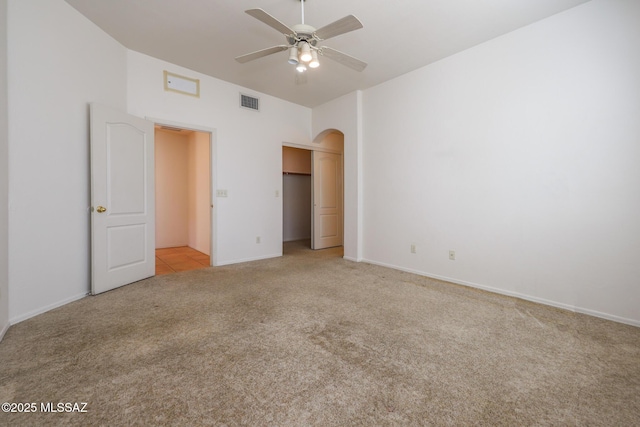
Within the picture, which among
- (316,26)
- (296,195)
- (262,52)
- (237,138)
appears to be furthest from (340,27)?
(296,195)

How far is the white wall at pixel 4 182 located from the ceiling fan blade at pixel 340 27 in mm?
2538

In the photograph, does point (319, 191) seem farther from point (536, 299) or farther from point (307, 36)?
point (536, 299)

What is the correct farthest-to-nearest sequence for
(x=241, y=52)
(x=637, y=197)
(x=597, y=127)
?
(x=241, y=52)
(x=597, y=127)
(x=637, y=197)

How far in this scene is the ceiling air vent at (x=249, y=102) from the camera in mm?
4641

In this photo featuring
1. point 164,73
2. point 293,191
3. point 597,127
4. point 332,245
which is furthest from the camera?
point 293,191

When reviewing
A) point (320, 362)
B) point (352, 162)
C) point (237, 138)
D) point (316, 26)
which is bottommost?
point (320, 362)

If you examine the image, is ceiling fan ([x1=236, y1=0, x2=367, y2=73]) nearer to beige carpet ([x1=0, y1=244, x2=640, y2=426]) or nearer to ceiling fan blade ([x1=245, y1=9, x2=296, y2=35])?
ceiling fan blade ([x1=245, y1=9, x2=296, y2=35])

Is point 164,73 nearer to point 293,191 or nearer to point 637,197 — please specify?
point 293,191

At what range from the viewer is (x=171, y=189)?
6.21 m

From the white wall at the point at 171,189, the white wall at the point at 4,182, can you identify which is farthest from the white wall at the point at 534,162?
the white wall at the point at 171,189

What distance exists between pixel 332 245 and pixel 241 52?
417cm

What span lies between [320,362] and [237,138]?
387cm

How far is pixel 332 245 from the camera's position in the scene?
6.30m

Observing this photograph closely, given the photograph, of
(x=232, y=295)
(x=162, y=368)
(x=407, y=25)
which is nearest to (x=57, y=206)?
(x=232, y=295)
